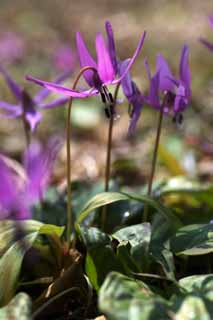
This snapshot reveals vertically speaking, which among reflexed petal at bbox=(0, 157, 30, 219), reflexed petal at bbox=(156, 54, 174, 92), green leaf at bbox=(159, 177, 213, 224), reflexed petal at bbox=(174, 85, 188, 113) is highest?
reflexed petal at bbox=(156, 54, 174, 92)

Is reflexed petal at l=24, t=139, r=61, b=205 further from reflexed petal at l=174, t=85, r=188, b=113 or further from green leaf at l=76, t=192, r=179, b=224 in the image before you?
reflexed petal at l=174, t=85, r=188, b=113

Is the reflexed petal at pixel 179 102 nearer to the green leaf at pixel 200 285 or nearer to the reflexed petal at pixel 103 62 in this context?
the reflexed petal at pixel 103 62

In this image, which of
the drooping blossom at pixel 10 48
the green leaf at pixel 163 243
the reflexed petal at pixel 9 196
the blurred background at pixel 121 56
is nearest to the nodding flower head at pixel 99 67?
the reflexed petal at pixel 9 196

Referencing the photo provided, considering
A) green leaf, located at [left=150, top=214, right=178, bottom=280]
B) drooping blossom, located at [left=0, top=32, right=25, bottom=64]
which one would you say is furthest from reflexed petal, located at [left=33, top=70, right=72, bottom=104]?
drooping blossom, located at [left=0, top=32, right=25, bottom=64]

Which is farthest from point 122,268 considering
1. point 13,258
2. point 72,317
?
point 13,258

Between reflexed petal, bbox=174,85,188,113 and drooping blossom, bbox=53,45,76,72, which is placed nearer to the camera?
reflexed petal, bbox=174,85,188,113

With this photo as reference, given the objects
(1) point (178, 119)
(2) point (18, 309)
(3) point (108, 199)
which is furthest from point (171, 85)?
(2) point (18, 309)

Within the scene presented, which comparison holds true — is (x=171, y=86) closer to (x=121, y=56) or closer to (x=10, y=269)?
(x=10, y=269)
